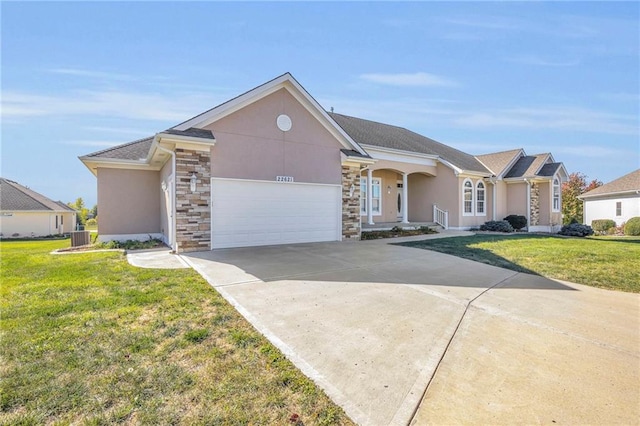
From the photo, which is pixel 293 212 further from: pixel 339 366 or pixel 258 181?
pixel 339 366

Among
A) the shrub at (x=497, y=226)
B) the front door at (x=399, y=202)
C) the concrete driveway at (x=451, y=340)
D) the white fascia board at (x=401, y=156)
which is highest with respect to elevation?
the white fascia board at (x=401, y=156)

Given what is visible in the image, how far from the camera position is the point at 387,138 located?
18297 millimetres

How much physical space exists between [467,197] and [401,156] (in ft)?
17.0

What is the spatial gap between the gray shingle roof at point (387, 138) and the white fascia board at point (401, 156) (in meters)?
0.29

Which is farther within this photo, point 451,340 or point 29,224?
point 29,224

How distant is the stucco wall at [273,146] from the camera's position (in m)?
10.1

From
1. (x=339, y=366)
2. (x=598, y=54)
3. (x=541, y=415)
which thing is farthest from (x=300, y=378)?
(x=598, y=54)

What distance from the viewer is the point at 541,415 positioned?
89.5 inches

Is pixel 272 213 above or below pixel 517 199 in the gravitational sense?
below

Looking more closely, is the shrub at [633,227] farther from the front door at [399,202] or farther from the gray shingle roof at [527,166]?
the front door at [399,202]

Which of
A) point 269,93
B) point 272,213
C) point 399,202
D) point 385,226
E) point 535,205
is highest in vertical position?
point 269,93

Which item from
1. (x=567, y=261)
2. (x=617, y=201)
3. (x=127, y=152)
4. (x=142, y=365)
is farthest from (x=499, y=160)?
(x=142, y=365)

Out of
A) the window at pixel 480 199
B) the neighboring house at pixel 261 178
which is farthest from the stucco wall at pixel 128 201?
the window at pixel 480 199

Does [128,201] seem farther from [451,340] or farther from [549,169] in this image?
[549,169]
